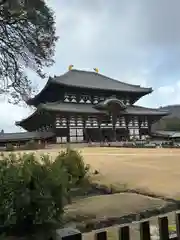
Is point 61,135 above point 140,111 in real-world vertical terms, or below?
below

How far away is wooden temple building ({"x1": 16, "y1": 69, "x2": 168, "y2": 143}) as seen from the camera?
34.1m

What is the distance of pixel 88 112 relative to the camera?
115 feet

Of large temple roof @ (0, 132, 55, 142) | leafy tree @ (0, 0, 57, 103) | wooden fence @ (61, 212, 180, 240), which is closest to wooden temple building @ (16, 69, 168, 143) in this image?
large temple roof @ (0, 132, 55, 142)

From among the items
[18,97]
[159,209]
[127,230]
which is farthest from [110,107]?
[127,230]

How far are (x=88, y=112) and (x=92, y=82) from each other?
716 centimetres

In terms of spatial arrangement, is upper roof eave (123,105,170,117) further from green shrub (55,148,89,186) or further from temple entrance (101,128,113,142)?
green shrub (55,148,89,186)

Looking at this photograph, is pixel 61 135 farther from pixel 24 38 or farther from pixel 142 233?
pixel 142 233

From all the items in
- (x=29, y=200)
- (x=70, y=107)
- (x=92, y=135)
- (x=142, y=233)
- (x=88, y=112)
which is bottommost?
(x=142, y=233)

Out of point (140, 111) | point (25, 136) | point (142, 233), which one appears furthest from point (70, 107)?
point (142, 233)

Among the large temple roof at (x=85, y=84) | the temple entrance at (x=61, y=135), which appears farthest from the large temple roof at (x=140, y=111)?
the temple entrance at (x=61, y=135)

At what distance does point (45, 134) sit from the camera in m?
32.9

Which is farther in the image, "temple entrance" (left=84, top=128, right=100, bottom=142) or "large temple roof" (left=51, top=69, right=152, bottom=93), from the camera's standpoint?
"large temple roof" (left=51, top=69, right=152, bottom=93)

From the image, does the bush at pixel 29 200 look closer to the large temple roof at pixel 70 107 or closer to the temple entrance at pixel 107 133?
the large temple roof at pixel 70 107

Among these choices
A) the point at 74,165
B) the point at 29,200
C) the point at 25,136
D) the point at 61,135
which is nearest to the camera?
the point at 29,200
